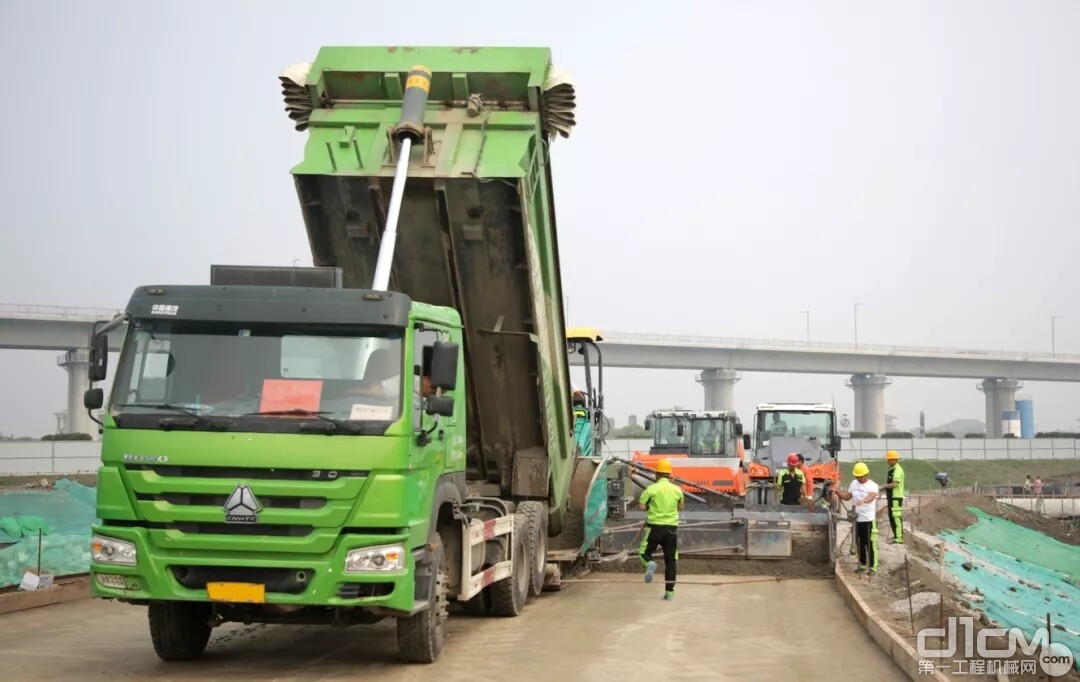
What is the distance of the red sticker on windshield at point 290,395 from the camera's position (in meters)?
8.24

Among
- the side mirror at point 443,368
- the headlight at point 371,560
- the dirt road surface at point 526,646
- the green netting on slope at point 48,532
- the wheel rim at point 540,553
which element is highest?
the side mirror at point 443,368

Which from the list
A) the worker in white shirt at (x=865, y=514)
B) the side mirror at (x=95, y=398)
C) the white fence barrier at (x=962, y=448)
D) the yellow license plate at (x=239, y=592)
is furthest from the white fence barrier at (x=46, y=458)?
the yellow license plate at (x=239, y=592)

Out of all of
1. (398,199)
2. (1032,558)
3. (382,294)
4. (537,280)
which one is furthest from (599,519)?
(1032,558)

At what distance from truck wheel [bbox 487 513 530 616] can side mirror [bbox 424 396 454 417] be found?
3.23 metres

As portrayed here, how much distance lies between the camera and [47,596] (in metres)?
12.7

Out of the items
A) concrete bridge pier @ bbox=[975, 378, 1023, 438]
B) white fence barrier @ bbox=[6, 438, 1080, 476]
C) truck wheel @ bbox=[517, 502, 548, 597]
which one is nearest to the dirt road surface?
truck wheel @ bbox=[517, 502, 548, 597]

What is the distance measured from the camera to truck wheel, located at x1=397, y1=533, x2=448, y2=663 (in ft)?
29.5

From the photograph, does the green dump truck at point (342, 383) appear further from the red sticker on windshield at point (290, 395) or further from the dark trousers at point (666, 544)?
the dark trousers at point (666, 544)

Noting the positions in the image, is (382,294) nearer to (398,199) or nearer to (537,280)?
(398,199)

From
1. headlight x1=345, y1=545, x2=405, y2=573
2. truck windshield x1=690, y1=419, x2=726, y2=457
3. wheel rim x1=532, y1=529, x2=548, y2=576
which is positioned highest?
truck windshield x1=690, y1=419, x2=726, y2=457

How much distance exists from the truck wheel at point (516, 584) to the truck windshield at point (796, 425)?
13.3m

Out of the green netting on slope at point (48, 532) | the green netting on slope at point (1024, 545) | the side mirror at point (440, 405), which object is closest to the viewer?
the side mirror at point (440, 405)

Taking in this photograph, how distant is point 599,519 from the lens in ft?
49.6

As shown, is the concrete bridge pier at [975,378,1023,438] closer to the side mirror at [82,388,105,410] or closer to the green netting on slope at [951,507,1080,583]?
the green netting on slope at [951,507,1080,583]
